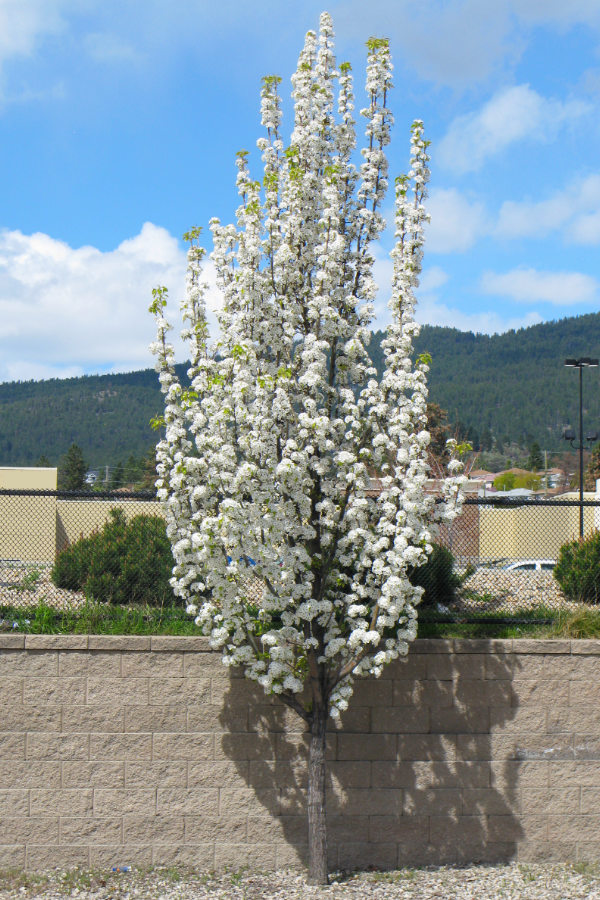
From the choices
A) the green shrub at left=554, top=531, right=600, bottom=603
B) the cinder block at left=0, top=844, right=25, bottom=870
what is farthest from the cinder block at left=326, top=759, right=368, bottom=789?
the green shrub at left=554, top=531, right=600, bottom=603

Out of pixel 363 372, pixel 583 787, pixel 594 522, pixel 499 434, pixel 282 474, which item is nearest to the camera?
pixel 282 474

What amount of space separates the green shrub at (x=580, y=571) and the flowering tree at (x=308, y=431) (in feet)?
7.63

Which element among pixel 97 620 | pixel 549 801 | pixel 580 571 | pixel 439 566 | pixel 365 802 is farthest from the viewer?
pixel 580 571

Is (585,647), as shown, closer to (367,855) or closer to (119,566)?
(367,855)

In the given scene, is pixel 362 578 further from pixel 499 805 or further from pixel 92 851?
pixel 92 851

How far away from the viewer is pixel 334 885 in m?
6.58

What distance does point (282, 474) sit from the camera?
19.6ft

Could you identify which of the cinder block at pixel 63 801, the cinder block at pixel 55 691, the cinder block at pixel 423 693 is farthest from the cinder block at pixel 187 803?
the cinder block at pixel 423 693

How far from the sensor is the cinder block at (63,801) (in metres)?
6.98

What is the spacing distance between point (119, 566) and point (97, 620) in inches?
36.2

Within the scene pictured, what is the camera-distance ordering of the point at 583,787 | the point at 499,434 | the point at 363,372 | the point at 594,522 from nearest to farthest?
the point at 363,372 → the point at 583,787 → the point at 594,522 → the point at 499,434

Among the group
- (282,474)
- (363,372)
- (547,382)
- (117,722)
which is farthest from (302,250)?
(547,382)

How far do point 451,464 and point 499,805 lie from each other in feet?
10.1

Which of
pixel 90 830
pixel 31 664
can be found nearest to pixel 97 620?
pixel 31 664
